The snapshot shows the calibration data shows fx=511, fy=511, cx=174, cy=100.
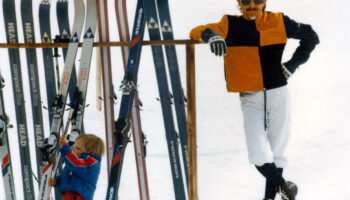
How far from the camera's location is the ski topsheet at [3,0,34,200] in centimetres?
405

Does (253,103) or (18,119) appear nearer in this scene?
(253,103)

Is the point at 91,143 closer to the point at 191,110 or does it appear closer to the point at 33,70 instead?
the point at 191,110

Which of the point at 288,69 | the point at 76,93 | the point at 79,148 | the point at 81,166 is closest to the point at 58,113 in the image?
the point at 76,93

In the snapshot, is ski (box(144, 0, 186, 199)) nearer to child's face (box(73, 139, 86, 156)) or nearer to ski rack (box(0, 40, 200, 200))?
ski rack (box(0, 40, 200, 200))

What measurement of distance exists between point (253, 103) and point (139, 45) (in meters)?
0.95

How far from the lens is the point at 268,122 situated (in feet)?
10.7

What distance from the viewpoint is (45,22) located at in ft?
13.6

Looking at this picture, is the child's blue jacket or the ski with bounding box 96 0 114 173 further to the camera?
the ski with bounding box 96 0 114 173

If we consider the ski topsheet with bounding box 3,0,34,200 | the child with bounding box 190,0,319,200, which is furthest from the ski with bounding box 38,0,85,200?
the child with bounding box 190,0,319,200

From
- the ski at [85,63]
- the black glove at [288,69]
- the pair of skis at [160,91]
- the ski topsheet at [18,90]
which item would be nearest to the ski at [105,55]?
the ski at [85,63]

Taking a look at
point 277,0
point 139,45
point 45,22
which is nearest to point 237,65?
point 139,45

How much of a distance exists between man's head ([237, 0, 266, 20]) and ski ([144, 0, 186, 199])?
0.85 metres

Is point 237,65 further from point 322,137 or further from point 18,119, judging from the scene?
point 322,137

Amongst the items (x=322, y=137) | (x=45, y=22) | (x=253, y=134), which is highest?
(x=45, y=22)
